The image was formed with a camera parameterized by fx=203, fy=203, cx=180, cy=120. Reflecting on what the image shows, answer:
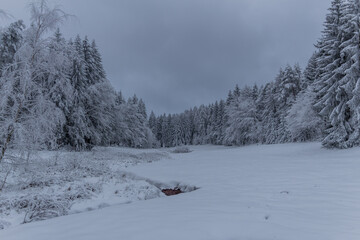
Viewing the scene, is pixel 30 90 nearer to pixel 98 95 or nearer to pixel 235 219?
pixel 235 219

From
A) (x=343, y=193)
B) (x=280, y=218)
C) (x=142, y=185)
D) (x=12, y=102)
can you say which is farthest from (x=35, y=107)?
(x=343, y=193)

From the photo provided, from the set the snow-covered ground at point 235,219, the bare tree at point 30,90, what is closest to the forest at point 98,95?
the bare tree at point 30,90

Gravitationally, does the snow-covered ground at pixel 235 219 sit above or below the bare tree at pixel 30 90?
below

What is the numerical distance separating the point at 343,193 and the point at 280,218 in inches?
119

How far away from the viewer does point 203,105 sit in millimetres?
74750

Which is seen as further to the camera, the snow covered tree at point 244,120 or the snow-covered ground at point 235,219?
the snow covered tree at point 244,120

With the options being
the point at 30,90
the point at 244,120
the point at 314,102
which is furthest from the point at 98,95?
the point at 244,120

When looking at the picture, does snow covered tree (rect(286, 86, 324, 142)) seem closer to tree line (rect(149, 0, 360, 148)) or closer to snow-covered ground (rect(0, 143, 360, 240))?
tree line (rect(149, 0, 360, 148))

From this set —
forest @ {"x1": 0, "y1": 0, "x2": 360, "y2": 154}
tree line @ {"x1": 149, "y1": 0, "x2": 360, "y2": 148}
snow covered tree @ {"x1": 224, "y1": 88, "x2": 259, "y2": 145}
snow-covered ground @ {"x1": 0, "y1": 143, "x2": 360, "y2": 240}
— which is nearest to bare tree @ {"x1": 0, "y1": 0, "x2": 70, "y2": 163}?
forest @ {"x1": 0, "y1": 0, "x2": 360, "y2": 154}

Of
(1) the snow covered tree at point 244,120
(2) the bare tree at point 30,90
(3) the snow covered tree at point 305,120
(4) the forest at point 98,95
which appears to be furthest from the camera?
(1) the snow covered tree at point 244,120

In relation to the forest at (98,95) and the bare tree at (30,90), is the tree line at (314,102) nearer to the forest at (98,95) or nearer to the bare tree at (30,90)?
the forest at (98,95)

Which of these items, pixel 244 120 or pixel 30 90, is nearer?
pixel 30 90

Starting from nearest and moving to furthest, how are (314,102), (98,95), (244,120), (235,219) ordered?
1. (235,219)
2. (314,102)
3. (98,95)
4. (244,120)

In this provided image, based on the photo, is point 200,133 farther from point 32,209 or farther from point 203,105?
point 32,209
